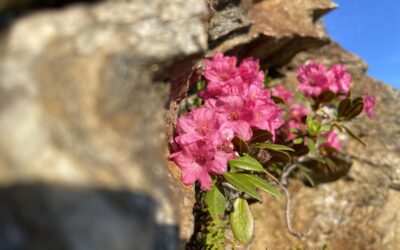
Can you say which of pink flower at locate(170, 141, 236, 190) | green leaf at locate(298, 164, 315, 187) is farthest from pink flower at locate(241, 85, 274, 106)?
green leaf at locate(298, 164, 315, 187)

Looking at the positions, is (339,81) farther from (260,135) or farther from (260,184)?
(260,184)

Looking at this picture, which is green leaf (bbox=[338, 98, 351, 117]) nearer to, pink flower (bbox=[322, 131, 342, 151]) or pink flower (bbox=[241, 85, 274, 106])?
pink flower (bbox=[322, 131, 342, 151])

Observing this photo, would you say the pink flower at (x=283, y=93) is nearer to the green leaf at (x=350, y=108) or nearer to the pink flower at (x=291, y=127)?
the pink flower at (x=291, y=127)

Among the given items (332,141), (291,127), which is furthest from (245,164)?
(332,141)

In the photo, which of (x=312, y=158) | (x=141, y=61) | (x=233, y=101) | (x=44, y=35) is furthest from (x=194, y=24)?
(x=312, y=158)

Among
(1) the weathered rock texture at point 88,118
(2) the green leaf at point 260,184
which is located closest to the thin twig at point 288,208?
(2) the green leaf at point 260,184
